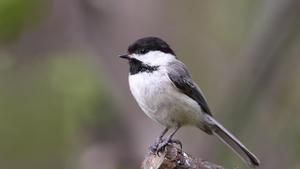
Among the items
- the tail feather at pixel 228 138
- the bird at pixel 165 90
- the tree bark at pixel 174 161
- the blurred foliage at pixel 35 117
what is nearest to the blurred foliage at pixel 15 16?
the blurred foliage at pixel 35 117

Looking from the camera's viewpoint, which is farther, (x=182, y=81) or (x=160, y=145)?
(x=182, y=81)

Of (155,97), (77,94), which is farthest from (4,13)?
(155,97)

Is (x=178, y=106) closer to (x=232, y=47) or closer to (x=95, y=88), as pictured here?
(x=95, y=88)

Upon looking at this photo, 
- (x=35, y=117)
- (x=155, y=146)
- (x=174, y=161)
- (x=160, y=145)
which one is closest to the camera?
(x=174, y=161)

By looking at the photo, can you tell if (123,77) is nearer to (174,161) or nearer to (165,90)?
(165,90)

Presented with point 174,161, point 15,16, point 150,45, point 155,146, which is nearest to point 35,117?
point 15,16
